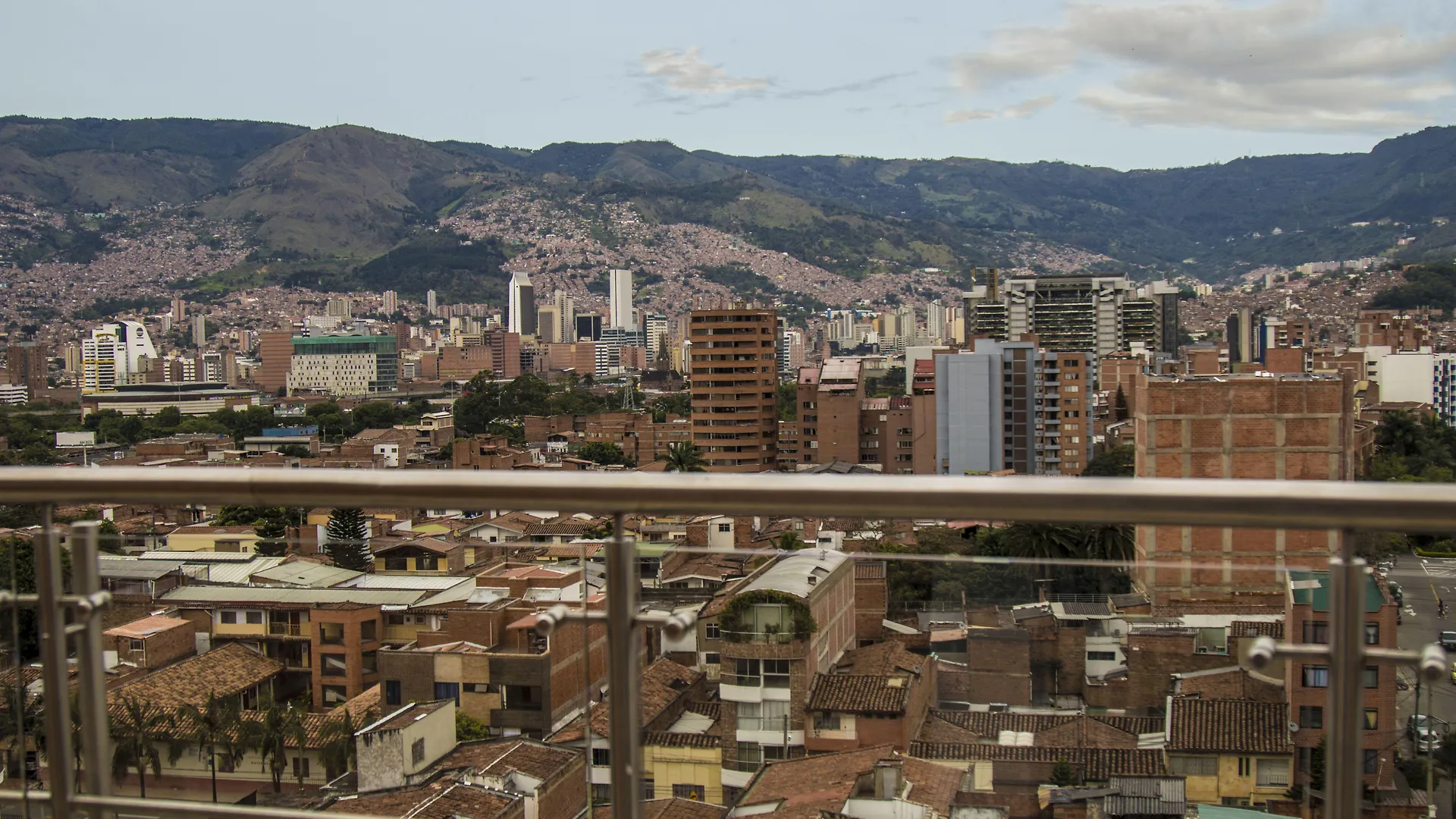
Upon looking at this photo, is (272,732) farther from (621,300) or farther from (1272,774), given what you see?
(621,300)

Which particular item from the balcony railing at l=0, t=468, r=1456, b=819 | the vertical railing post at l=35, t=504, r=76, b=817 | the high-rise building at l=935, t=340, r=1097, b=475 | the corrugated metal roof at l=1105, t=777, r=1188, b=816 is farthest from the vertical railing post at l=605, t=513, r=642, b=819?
the high-rise building at l=935, t=340, r=1097, b=475

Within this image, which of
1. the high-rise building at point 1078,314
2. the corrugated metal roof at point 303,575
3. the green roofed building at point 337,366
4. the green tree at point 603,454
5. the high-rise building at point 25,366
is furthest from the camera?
the green roofed building at point 337,366

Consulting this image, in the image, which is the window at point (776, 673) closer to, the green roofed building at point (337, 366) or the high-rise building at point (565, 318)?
the green roofed building at point (337, 366)

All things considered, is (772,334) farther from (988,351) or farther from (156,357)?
(156,357)

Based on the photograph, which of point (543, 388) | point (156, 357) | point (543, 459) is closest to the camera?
point (543, 459)

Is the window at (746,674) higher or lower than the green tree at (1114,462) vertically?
higher

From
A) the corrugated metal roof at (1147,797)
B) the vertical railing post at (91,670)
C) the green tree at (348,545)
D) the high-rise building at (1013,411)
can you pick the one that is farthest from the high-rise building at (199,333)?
the corrugated metal roof at (1147,797)

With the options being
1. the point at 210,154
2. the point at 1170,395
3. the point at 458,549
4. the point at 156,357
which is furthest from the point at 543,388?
the point at 210,154
